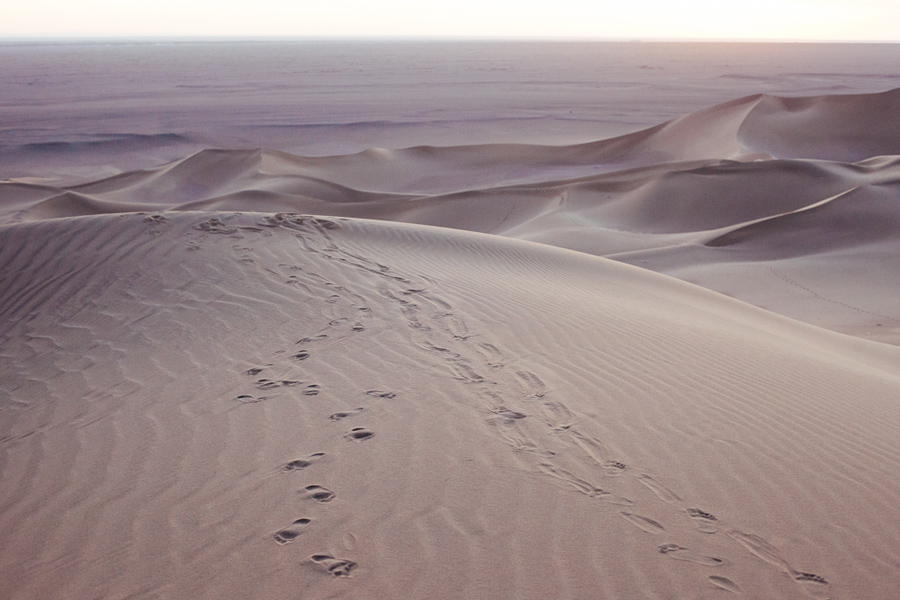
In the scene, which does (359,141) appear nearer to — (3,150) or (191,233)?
(3,150)

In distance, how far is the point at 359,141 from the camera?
84.6 feet

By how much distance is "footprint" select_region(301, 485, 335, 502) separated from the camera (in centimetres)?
269

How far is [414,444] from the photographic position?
3.10 metres

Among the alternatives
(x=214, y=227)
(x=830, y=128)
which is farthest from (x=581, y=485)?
(x=830, y=128)

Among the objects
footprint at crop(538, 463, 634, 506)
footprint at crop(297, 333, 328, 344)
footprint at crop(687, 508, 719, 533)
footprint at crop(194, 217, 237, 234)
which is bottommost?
footprint at crop(687, 508, 719, 533)

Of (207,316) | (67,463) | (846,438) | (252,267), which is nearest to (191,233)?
(252,267)

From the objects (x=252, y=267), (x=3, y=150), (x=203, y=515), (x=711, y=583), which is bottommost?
(x=711, y=583)

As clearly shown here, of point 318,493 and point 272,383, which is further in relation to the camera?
point 272,383

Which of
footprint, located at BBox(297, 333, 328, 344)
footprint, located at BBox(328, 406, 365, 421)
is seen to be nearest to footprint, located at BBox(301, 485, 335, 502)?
footprint, located at BBox(328, 406, 365, 421)

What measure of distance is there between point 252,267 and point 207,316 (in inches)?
38.5

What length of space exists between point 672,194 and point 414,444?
12.6 meters

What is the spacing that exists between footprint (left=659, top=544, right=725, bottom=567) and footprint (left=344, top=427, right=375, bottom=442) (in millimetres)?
1373

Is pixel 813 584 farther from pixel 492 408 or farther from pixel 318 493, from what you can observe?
pixel 318 493

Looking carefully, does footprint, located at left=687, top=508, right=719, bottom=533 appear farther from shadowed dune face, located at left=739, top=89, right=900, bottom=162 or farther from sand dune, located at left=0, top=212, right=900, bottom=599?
shadowed dune face, located at left=739, top=89, right=900, bottom=162
